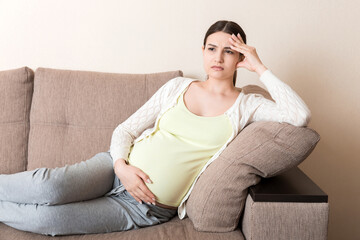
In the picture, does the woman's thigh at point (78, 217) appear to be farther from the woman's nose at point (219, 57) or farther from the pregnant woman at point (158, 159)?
the woman's nose at point (219, 57)

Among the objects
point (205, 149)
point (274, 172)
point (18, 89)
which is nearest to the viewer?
point (274, 172)

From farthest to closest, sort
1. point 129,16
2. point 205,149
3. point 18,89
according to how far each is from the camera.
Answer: point 129,16 < point 18,89 < point 205,149

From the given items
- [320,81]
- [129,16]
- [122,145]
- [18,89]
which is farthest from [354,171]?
[18,89]

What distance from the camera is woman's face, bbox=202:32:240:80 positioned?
152 cm

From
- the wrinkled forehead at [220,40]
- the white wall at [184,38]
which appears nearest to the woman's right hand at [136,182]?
the wrinkled forehead at [220,40]

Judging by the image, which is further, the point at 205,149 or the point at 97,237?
the point at 205,149

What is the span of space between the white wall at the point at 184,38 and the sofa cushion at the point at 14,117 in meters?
0.27

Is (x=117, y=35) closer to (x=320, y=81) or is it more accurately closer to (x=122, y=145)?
(x=122, y=145)

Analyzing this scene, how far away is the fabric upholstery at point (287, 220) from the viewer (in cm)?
121

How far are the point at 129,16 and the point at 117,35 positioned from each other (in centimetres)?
12

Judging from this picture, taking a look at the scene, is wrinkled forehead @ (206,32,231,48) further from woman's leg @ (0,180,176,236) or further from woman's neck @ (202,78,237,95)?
woman's leg @ (0,180,176,236)

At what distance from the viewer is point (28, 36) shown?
2041 millimetres

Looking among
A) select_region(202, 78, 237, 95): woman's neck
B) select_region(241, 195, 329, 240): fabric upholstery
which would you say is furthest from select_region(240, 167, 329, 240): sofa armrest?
select_region(202, 78, 237, 95): woman's neck

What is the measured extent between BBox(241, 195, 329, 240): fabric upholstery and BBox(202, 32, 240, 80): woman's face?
571 mm
